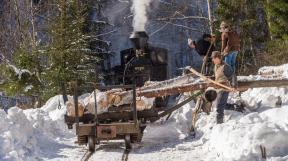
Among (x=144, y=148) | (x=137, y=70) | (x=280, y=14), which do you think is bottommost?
(x=144, y=148)

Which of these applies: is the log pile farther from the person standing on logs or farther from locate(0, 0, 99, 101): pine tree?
locate(0, 0, 99, 101): pine tree

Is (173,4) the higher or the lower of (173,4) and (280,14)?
the higher

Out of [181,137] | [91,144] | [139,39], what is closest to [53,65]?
[139,39]

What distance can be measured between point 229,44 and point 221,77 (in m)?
2.13

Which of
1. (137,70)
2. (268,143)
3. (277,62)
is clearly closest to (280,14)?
(277,62)

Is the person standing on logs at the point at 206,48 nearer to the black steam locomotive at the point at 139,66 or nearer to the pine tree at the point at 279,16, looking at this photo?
the black steam locomotive at the point at 139,66

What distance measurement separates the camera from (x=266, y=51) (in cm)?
2180

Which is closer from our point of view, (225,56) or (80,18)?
(225,56)

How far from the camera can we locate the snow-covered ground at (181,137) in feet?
25.5

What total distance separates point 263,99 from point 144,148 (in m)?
3.45

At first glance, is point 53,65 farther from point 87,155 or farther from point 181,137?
point 87,155

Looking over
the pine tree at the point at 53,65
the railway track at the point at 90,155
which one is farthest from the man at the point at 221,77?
the pine tree at the point at 53,65

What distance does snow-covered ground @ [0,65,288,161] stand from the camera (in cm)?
778

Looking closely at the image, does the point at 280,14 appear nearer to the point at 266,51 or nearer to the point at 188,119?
the point at 266,51
